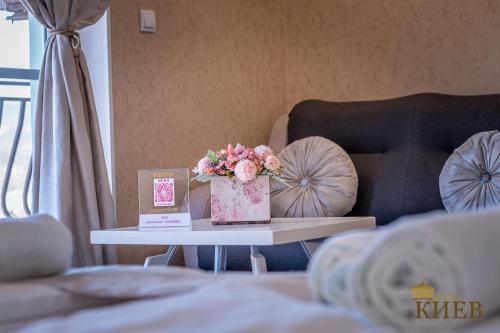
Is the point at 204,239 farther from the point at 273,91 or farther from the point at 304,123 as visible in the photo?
the point at 273,91

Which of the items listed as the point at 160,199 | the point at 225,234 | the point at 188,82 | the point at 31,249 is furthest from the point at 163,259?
the point at 31,249

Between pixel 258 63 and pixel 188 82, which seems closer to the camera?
pixel 188 82

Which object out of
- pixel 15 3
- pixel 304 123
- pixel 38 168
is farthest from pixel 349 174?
pixel 15 3

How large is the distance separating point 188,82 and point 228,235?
1476 mm

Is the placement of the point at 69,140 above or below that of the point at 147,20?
below

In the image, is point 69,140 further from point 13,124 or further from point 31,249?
point 31,249

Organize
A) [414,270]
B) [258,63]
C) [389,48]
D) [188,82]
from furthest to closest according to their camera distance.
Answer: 1. [258,63]
2. [389,48]
3. [188,82]
4. [414,270]

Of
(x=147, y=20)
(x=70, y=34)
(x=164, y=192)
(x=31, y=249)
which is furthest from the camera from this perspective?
(x=147, y=20)

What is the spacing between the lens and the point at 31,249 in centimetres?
112

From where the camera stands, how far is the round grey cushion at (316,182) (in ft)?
10.5

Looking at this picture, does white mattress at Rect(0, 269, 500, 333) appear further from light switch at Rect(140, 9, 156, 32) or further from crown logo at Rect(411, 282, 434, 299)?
light switch at Rect(140, 9, 156, 32)

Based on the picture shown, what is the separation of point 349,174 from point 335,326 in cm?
259

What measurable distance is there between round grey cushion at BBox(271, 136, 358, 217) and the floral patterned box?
626 mm

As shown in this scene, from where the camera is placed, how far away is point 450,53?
3594mm
